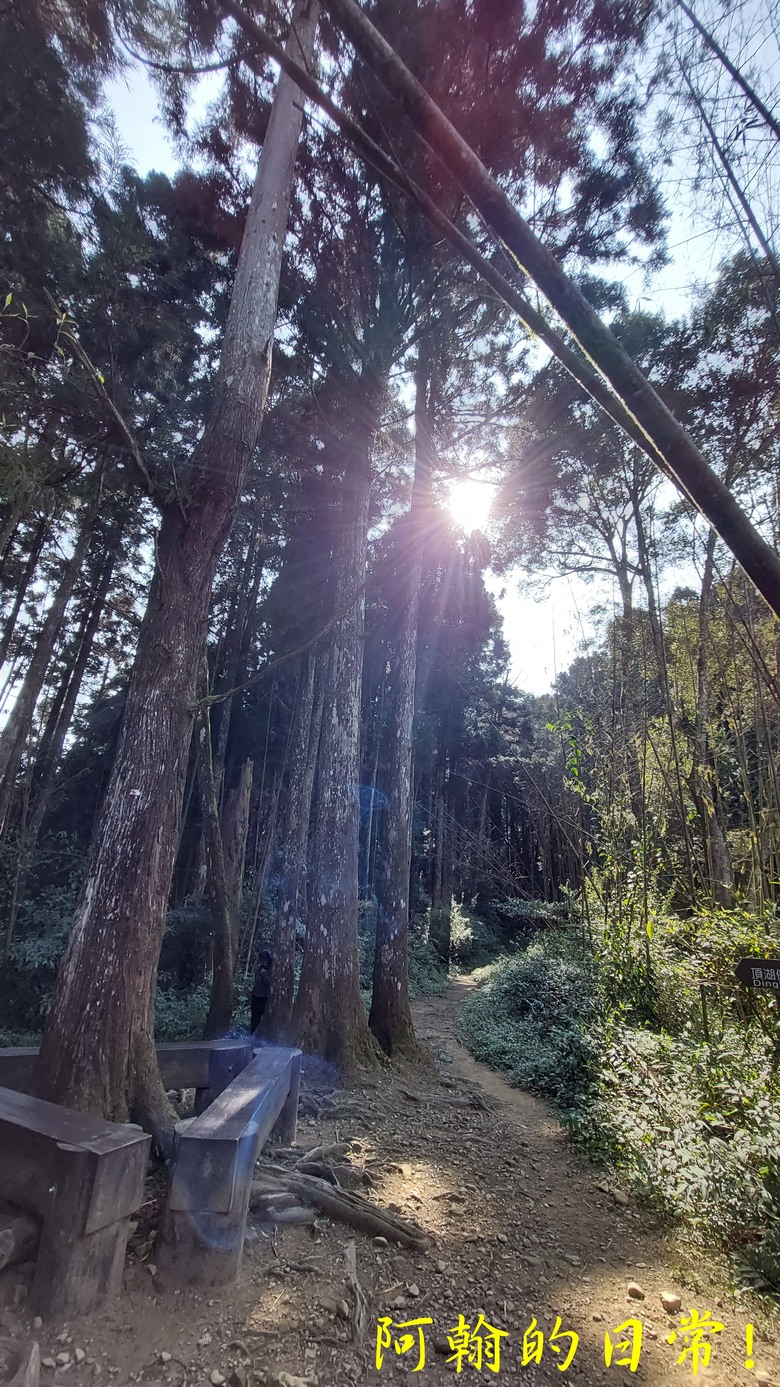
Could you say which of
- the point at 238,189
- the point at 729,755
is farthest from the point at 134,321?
the point at 729,755

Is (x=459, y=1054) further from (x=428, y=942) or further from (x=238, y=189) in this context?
(x=238, y=189)

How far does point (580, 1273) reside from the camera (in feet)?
8.54

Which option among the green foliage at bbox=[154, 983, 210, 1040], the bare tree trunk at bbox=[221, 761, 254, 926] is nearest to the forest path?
the green foliage at bbox=[154, 983, 210, 1040]

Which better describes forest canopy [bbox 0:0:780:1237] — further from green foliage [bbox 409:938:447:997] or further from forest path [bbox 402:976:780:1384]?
green foliage [bbox 409:938:447:997]

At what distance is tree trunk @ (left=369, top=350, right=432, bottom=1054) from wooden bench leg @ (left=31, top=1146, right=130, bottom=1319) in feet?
14.0

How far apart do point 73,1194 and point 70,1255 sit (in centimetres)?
20

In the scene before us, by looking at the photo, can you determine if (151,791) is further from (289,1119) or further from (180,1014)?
(180,1014)

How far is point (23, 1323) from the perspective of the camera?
1.91m

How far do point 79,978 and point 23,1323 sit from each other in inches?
46.1

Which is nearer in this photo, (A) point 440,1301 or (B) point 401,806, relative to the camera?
(A) point 440,1301

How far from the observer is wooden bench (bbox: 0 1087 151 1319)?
78.0 inches

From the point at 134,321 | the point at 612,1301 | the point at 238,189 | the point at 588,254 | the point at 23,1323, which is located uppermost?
the point at 238,189

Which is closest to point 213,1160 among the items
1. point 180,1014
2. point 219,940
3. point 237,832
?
point 219,940

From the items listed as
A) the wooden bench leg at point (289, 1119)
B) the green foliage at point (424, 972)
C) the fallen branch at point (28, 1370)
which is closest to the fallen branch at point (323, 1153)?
the wooden bench leg at point (289, 1119)
